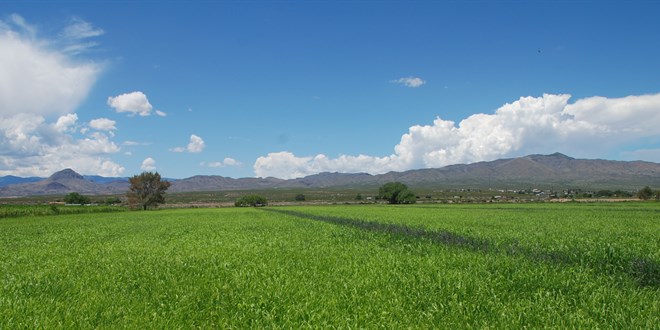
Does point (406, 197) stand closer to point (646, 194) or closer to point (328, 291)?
point (646, 194)

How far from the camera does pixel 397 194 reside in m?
146

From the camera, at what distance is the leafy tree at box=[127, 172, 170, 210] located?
128 metres

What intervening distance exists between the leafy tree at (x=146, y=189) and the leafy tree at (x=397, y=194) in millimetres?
77424

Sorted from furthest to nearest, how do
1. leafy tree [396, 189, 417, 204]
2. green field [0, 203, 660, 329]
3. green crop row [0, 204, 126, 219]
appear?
leafy tree [396, 189, 417, 204] < green crop row [0, 204, 126, 219] < green field [0, 203, 660, 329]

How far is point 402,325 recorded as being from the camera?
742 centimetres

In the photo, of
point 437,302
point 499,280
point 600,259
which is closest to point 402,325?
point 437,302

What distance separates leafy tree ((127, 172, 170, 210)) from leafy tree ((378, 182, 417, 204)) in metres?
77.4

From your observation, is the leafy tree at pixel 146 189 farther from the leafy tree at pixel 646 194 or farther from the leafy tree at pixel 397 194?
the leafy tree at pixel 646 194

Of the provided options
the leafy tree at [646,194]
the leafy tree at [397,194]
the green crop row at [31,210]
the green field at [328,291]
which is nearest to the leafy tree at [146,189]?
the green crop row at [31,210]

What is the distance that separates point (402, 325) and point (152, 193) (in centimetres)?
13780

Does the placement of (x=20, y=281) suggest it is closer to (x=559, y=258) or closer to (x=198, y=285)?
(x=198, y=285)

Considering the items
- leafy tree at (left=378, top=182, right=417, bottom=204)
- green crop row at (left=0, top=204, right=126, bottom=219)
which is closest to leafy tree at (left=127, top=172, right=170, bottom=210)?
green crop row at (left=0, top=204, right=126, bottom=219)

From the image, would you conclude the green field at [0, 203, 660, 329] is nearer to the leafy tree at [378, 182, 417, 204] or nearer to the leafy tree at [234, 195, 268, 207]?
the leafy tree at [378, 182, 417, 204]

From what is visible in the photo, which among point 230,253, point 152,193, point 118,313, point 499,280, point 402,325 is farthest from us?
point 152,193
